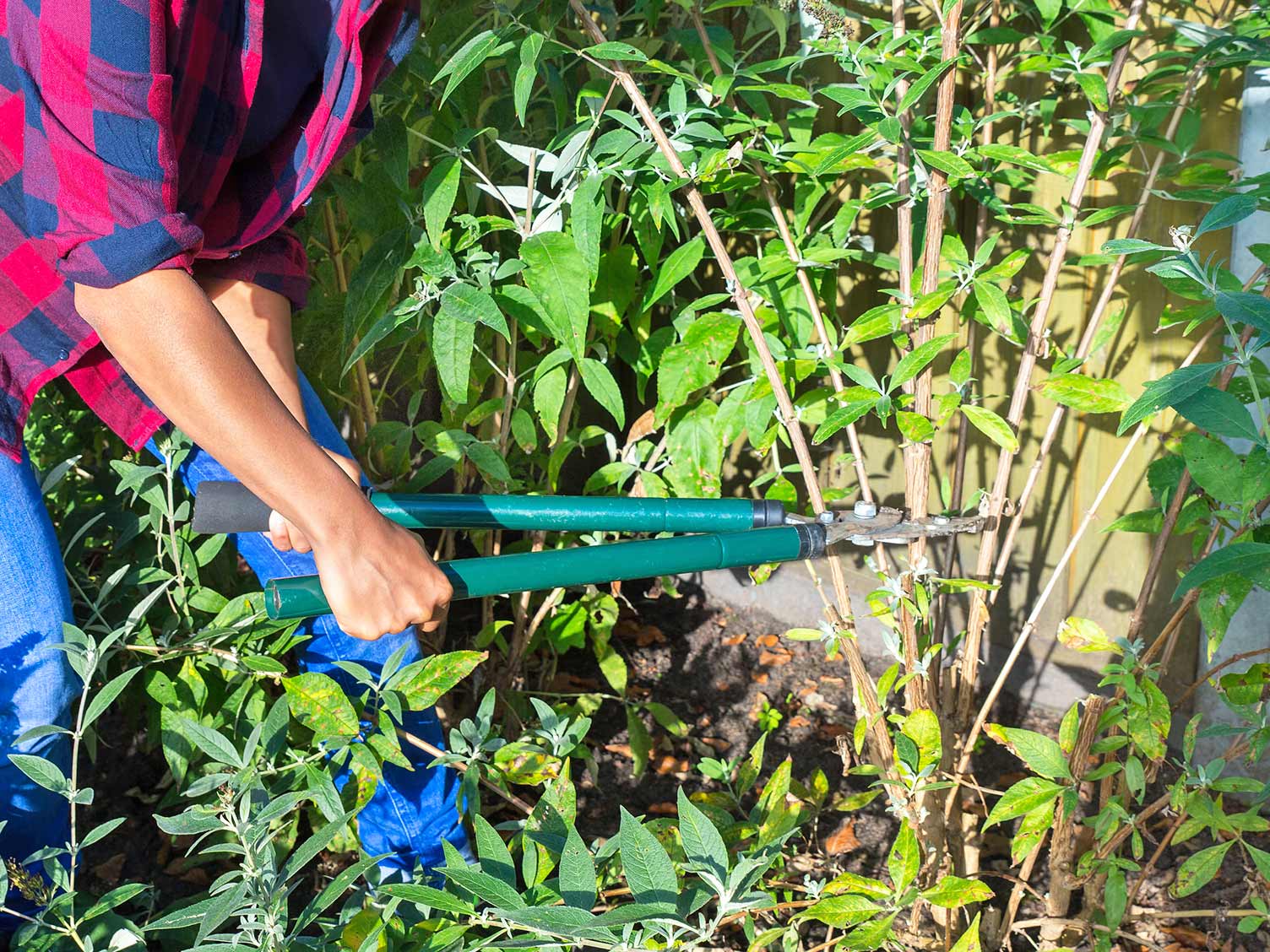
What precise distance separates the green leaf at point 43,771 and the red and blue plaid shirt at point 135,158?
46cm

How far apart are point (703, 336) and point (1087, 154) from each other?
62 centimetres

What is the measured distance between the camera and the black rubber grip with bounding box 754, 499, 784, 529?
158cm

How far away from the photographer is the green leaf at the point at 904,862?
1.40m

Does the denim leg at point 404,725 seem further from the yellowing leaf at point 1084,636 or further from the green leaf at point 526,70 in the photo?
the yellowing leaf at point 1084,636

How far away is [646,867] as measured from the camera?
1.13 meters

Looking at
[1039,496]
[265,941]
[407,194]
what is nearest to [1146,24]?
[1039,496]

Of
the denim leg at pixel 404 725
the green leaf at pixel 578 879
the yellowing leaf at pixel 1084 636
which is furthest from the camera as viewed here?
the denim leg at pixel 404 725

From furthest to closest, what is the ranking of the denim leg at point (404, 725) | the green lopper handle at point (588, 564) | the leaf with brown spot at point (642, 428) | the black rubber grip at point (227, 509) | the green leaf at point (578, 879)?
the leaf with brown spot at point (642, 428) → the denim leg at point (404, 725) → the black rubber grip at point (227, 509) → the green lopper handle at point (588, 564) → the green leaf at point (578, 879)

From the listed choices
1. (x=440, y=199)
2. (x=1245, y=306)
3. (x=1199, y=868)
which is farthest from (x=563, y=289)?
(x=1199, y=868)

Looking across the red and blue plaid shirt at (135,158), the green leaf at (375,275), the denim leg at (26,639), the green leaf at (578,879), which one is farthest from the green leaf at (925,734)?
the denim leg at (26,639)

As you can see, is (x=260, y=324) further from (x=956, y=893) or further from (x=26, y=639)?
(x=956, y=893)

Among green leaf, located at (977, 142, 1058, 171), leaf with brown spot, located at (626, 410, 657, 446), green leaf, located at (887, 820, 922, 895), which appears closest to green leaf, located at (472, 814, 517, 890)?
green leaf, located at (887, 820, 922, 895)

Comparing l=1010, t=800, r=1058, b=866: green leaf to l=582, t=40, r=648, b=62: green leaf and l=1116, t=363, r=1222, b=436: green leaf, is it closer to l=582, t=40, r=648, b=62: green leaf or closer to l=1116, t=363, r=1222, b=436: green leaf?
l=1116, t=363, r=1222, b=436: green leaf

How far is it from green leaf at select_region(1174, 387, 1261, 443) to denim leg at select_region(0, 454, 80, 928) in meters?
1.49
